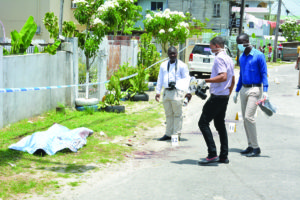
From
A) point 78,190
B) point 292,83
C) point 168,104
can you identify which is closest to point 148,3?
point 292,83

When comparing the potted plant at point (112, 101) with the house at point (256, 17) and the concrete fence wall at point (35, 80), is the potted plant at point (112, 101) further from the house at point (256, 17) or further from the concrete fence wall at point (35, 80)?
the house at point (256, 17)

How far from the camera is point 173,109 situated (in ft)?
31.1

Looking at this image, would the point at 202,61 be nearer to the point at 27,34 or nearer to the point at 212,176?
the point at 27,34

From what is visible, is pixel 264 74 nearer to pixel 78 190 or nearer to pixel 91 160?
pixel 91 160

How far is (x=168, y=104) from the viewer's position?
31.2 feet

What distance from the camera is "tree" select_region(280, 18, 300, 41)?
7544 cm

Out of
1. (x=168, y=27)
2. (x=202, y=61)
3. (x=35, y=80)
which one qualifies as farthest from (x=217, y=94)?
(x=168, y=27)

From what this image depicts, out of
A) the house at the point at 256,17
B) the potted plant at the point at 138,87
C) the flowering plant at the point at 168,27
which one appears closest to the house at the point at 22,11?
the flowering plant at the point at 168,27

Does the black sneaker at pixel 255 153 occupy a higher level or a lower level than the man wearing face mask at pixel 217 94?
lower

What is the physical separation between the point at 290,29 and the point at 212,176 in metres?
73.5

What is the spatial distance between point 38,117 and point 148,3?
4841 cm

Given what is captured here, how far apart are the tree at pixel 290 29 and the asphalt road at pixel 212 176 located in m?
69.1

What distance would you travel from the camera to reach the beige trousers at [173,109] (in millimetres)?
9367

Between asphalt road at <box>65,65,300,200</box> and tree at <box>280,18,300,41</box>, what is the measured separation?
69113 mm
